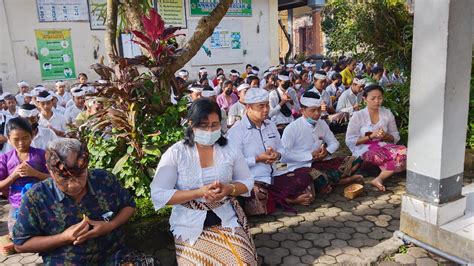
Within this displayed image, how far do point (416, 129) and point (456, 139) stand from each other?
1.11 feet

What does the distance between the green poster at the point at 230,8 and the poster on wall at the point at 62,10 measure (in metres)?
3.55

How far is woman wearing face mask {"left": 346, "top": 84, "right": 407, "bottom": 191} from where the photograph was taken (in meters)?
5.22

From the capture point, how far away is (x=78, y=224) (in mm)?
2596

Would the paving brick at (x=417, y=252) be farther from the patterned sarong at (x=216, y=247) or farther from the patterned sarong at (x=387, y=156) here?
the patterned sarong at (x=387, y=156)

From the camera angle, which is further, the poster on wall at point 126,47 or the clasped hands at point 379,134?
the poster on wall at point 126,47

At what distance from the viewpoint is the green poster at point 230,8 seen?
13.4m

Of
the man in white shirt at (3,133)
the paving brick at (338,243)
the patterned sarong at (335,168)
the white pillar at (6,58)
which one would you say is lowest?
the paving brick at (338,243)

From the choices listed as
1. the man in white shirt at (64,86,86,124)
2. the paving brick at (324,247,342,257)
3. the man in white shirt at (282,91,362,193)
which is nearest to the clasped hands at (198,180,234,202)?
the paving brick at (324,247,342,257)

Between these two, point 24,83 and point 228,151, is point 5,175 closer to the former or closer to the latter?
point 228,151

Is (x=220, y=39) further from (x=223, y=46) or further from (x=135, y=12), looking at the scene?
(x=135, y=12)

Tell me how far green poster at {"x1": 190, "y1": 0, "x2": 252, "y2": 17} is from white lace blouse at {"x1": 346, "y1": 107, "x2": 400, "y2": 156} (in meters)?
9.23

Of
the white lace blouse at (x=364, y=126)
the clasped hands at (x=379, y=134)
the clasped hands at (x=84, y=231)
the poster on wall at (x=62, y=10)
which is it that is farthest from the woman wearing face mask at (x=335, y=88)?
the clasped hands at (x=84, y=231)


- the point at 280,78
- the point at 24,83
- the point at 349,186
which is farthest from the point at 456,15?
the point at 24,83

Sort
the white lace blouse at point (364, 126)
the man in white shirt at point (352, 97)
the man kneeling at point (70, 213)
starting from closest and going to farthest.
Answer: the man kneeling at point (70, 213) < the white lace blouse at point (364, 126) < the man in white shirt at point (352, 97)
